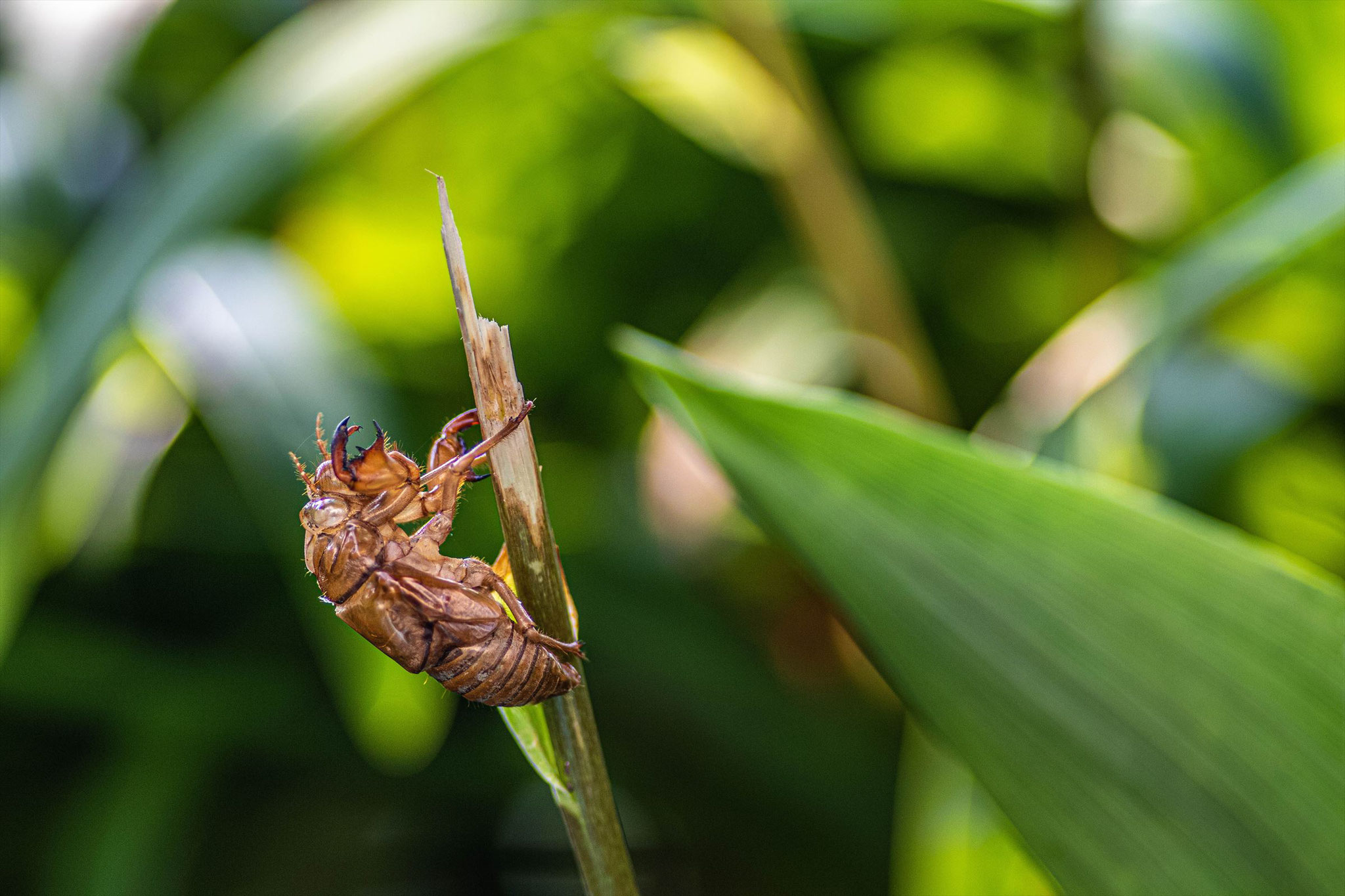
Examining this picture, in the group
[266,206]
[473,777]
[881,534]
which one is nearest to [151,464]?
[266,206]

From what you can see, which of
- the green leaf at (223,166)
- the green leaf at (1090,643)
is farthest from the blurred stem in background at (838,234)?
the green leaf at (1090,643)

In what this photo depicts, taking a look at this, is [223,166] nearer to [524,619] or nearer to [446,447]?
[446,447]

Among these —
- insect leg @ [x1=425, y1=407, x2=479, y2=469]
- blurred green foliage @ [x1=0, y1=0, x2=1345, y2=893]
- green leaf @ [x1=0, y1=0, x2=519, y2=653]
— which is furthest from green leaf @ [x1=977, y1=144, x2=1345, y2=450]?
green leaf @ [x1=0, y1=0, x2=519, y2=653]

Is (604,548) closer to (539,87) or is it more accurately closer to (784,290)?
(784,290)

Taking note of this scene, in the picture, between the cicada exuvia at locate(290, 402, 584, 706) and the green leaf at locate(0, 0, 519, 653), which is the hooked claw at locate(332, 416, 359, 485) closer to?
the cicada exuvia at locate(290, 402, 584, 706)

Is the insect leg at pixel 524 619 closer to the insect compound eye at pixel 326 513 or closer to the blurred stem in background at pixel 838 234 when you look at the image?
the insect compound eye at pixel 326 513
